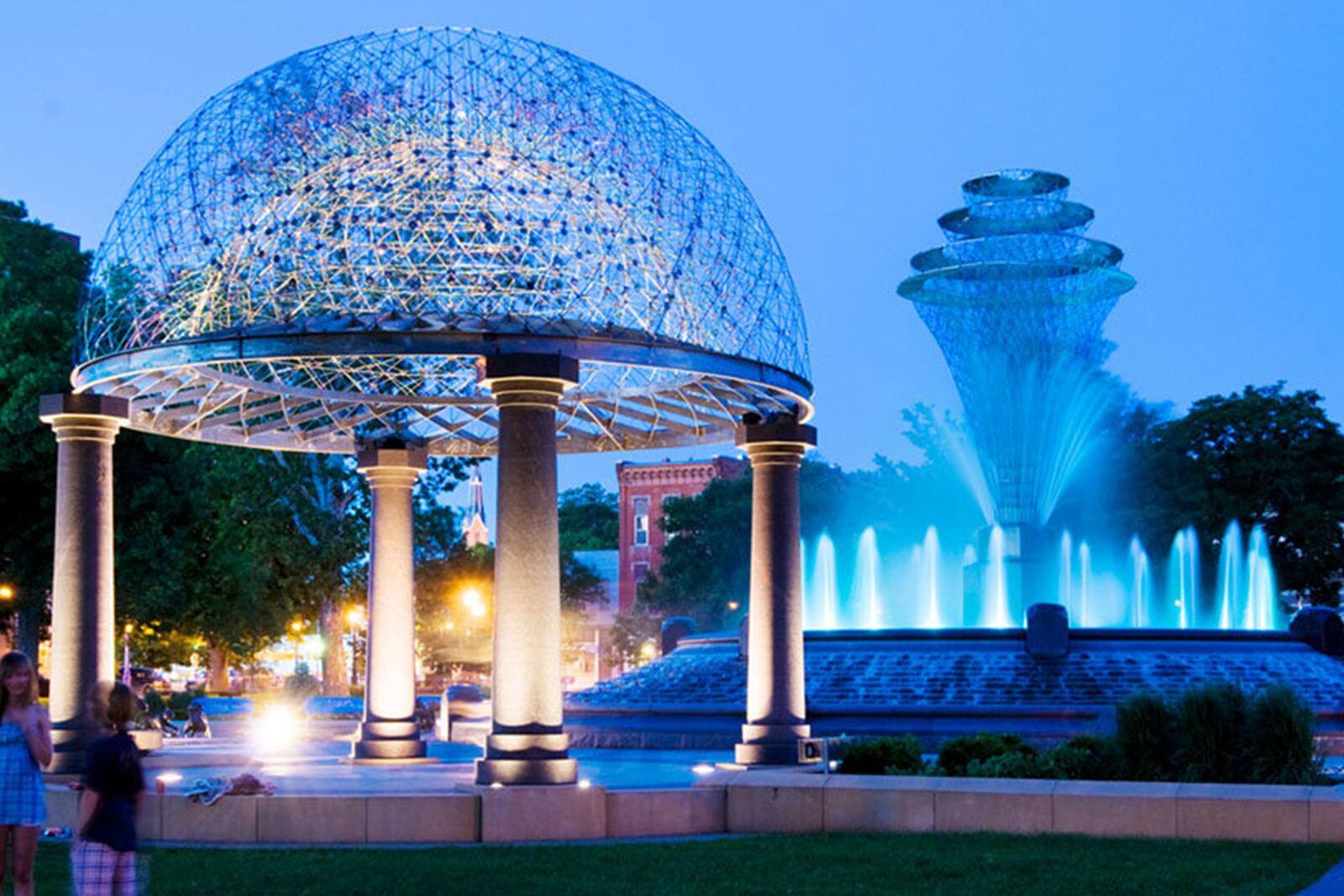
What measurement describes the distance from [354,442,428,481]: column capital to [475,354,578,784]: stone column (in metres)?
8.76

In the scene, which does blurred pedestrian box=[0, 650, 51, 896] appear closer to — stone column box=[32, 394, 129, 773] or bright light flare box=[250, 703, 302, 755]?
stone column box=[32, 394, 129, 773]

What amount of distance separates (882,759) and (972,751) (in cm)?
124

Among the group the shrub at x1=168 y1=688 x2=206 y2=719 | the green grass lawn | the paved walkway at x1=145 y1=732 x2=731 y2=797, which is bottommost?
the shrub at x1=168 y1=688 x2=206 y2=719

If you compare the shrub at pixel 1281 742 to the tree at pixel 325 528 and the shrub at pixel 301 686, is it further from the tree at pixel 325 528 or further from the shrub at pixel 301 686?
the shrub at pixel 301 686

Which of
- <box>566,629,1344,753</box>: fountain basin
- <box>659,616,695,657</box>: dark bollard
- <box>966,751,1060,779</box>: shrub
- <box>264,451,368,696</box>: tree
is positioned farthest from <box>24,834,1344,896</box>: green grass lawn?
<box>264,451,368,696</box>: tree

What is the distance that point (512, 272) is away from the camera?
80.2ft

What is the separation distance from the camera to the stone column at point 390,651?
3025 cm

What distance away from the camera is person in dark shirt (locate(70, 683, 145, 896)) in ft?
40.7

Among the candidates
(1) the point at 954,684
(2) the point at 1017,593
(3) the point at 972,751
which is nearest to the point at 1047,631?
(1) the point at 954,684

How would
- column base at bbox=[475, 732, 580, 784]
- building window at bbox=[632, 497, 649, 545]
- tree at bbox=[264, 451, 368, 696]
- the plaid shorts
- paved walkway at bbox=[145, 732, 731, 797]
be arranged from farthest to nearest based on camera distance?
building window at bbox=[632, 497, 649, 545] < tree at bbox=[264, 451, 368, 696] < paved walkway at bbox=[145, 732, 731, 797] < column base at bbox=[475, 732, 580, 784] < the plaid shorts

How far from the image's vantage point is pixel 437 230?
24.4m

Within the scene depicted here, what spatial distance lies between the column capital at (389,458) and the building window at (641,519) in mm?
98745

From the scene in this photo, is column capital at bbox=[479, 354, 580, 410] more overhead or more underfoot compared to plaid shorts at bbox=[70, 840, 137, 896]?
more overhead

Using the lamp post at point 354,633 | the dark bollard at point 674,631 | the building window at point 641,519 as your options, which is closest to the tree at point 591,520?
the building window at point 641,519
